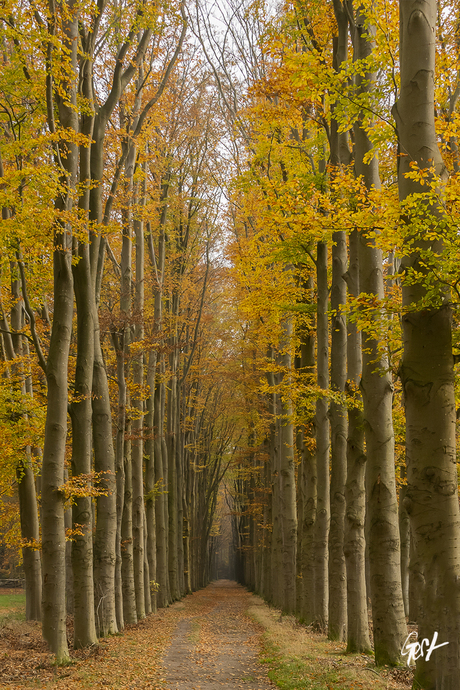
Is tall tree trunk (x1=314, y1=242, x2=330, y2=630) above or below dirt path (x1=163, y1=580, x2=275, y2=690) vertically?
above

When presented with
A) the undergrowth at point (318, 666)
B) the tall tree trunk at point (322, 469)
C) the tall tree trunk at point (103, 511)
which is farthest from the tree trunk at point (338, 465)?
the tall tree trunk at point (103, 511)

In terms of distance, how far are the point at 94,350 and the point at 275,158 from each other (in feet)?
22.0

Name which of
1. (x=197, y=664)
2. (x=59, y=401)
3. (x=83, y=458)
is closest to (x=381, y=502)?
(x=197, y=664)

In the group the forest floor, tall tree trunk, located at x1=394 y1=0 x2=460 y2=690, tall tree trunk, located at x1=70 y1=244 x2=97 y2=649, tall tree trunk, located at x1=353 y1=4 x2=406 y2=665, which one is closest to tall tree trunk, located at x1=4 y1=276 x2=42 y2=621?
the forest floor

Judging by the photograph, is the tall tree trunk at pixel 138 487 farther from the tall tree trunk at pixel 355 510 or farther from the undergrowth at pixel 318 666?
the tall tree trunk at pixel 355 510

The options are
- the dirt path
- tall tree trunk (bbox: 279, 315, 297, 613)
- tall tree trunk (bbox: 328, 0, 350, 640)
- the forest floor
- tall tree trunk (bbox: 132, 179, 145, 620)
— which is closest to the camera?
the forest floor

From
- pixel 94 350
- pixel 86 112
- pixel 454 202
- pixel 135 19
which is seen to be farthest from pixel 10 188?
pixel 454 202

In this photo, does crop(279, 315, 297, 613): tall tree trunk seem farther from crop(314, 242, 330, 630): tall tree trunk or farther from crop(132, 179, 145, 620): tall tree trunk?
crop(132, 179, 145, 620): tall tree trunk

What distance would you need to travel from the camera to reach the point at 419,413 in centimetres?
480

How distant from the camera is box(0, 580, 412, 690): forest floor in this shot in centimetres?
650

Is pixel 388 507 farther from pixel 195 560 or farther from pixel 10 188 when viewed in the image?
pixel 195 560

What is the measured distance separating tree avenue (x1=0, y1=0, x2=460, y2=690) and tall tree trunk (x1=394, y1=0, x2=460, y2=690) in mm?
19

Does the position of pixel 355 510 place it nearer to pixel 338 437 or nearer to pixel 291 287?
pixel 338 437

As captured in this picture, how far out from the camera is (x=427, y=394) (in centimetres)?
478
